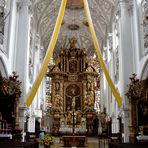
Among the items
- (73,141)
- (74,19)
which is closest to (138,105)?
(73,141)

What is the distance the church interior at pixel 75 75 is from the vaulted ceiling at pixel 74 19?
88 millimetres

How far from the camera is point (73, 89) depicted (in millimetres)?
28922

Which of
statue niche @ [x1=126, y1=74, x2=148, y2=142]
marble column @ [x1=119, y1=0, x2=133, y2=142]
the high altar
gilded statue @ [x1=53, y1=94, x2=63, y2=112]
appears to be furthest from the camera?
gilded statue @ [x1=53, y1=94, x2=63, y2=112]

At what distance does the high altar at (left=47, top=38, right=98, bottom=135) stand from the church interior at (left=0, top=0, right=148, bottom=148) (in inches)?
3.6

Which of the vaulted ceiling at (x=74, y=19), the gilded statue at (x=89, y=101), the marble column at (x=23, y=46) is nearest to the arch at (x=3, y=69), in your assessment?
the marble column at (x=23, y=46)

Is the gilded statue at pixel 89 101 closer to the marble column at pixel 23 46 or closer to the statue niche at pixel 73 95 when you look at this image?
the statue niche at pixel 73 95

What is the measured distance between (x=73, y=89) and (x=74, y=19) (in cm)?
717

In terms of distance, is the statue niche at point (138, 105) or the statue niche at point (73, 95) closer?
the statue niche at point (138, 105)

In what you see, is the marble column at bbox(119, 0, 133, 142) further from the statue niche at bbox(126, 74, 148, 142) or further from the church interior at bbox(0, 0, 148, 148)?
the statue niche at bbox(126, 74, 148, 142)

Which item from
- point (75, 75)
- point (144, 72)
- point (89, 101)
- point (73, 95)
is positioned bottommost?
point (89, 101)

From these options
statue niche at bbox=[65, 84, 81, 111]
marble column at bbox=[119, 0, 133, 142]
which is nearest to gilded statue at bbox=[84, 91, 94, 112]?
statue niche at bbox=[65, 84, 81, 111]

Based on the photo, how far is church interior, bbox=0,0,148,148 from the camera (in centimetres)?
1498

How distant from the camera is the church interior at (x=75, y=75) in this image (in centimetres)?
1498

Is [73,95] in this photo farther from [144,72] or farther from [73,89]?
[144,72]
